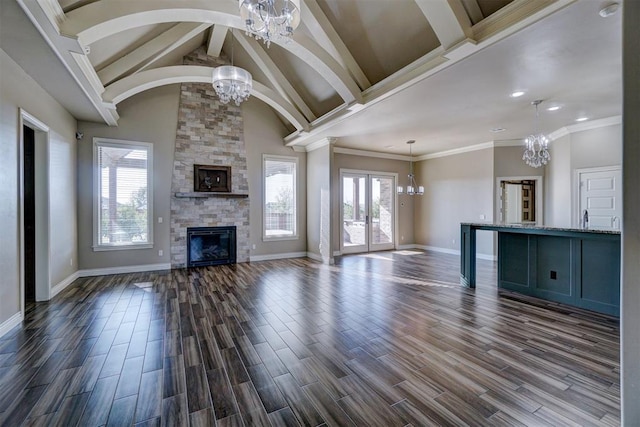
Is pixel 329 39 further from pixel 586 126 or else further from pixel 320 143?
pixel 586 126

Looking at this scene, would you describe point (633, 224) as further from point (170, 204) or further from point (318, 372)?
point (170, 204)

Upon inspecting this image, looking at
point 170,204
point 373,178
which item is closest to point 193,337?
point 170,204

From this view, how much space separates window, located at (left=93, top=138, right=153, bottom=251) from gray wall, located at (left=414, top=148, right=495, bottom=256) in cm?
774

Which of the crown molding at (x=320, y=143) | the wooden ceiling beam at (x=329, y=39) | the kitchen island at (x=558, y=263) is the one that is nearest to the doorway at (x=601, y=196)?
the kitchen island at (x=558, y=263)

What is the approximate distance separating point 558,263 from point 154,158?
7.62 metres

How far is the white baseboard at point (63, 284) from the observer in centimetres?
461

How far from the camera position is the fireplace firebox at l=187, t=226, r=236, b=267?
6.82m

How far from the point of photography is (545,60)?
11.3ft

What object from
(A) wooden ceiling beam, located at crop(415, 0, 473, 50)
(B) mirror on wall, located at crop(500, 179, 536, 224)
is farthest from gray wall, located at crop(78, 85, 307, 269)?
(B) mirror on wall, located at crop(500, 179, 536, 224)

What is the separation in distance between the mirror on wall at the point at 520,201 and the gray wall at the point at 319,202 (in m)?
4.87

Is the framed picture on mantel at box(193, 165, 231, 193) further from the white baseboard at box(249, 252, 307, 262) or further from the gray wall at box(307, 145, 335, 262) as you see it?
the gray wall at box(307, 145, 335, 262)

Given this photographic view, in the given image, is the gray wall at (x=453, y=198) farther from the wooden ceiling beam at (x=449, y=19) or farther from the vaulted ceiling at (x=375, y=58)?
the wooden ceiling beam at (x=449, y=19)

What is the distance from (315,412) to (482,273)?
17.4ft

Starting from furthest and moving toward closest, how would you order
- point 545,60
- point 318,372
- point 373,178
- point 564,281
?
1. point 373,178
2. point 564,281
3. point 545,60
4. point 318,372
